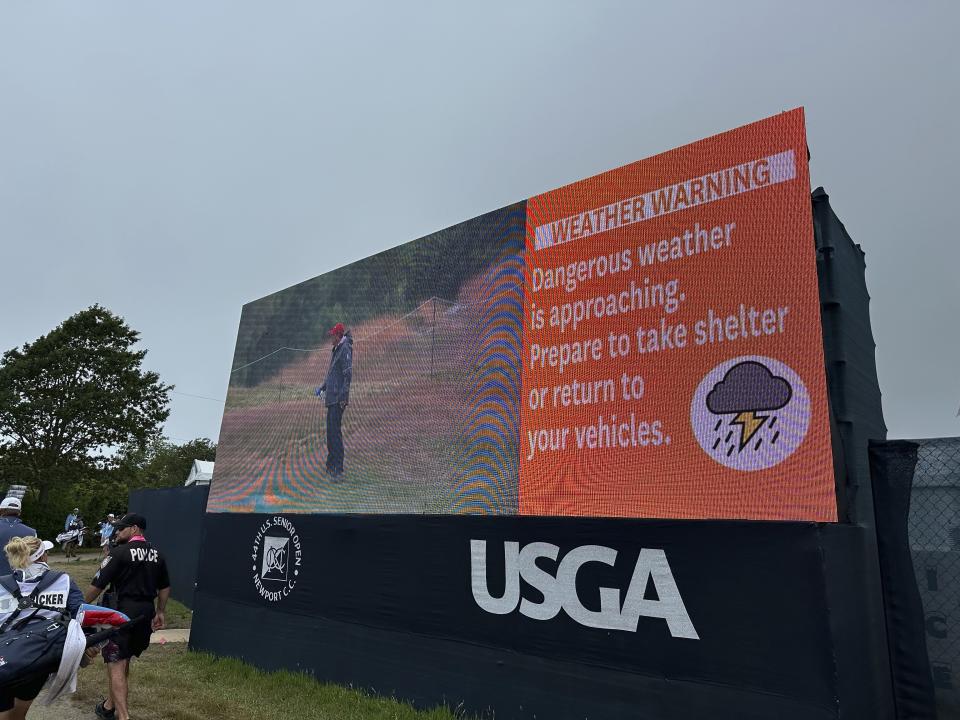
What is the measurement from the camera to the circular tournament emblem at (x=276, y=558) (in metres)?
8.62

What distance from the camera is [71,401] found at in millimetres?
33625

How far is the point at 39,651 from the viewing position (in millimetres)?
4438

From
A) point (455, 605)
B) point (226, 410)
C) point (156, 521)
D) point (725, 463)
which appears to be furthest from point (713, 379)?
point (156, 521)

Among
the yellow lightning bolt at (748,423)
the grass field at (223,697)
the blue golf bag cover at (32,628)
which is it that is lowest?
the grass field at (223,697)

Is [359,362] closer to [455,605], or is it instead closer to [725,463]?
[455,605]

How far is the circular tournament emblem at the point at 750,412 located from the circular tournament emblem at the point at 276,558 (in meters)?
5.57

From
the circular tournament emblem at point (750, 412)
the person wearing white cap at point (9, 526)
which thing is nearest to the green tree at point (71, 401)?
the person wearing white cap at point (9, 526)

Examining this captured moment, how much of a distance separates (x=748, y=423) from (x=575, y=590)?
1.95 metres

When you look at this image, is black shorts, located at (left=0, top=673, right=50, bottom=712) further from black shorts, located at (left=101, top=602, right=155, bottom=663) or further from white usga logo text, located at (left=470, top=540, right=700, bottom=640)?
white usga logo text, located at (left=470, top=540, right=700, bottom=640)

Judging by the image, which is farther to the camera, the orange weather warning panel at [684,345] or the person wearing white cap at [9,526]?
the person wearing white cap at [9,526]

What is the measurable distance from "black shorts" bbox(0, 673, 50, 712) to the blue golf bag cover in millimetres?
51

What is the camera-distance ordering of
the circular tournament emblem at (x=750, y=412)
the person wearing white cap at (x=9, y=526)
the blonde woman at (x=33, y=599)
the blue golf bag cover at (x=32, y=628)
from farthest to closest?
1. the person wearing white cap at (x=9, y=526)
2. the circular tournament emblem at (x=750, y=412)
3. the blonde woman at (x=33, y=599)
4. the blue golf bag cover at (x=32, y=628)

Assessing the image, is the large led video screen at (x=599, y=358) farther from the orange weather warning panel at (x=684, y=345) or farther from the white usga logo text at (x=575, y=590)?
the white usga logo text at (x=575, y=590)

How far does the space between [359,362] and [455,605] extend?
3.47m
